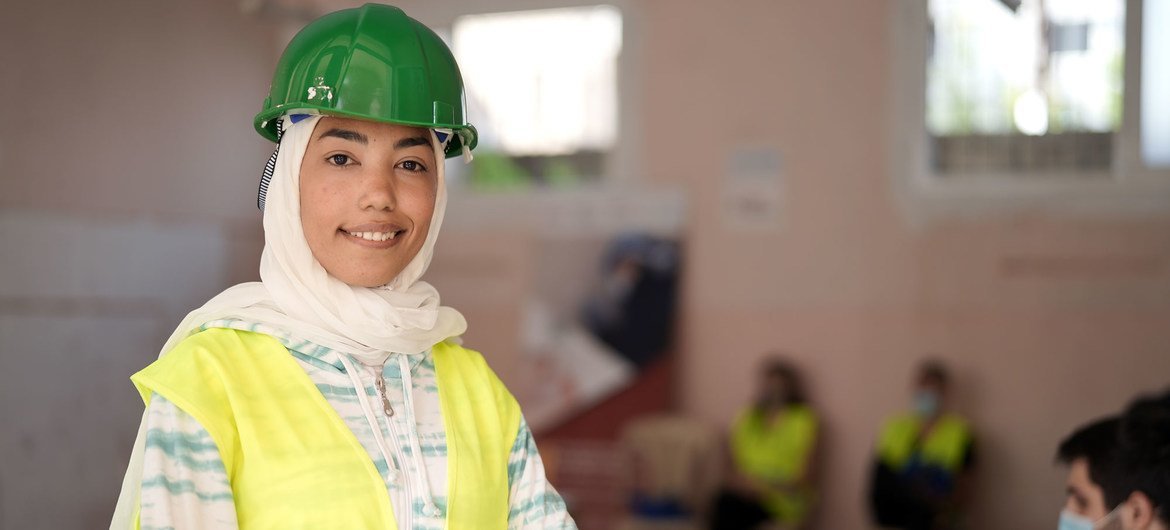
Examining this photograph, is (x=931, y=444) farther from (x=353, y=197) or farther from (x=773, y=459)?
(x=353, y=197)

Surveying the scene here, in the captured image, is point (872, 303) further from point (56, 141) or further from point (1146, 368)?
point (56, 141)

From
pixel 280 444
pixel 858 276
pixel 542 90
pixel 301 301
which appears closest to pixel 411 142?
pixel 301 301

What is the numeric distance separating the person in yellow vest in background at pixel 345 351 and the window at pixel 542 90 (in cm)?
516

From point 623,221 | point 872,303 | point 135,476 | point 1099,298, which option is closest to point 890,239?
point 872,303

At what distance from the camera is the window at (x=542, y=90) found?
6621 mm

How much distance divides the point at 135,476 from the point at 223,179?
564cm

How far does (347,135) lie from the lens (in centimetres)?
142

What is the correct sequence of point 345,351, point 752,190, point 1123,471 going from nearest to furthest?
point 345,351 < point 1123,471 < point 752,190

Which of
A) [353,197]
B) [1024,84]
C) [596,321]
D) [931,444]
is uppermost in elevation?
[1024,84]

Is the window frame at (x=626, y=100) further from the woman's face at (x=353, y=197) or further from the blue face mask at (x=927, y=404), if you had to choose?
the woman's face at (x=353, y=197)

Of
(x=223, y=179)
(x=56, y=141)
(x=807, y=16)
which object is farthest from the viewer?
(x=223, y=179)

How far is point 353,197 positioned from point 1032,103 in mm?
5047

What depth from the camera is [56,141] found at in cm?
543

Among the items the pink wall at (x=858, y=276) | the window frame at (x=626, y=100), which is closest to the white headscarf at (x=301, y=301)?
the pink wall at (x=858, y=276)
